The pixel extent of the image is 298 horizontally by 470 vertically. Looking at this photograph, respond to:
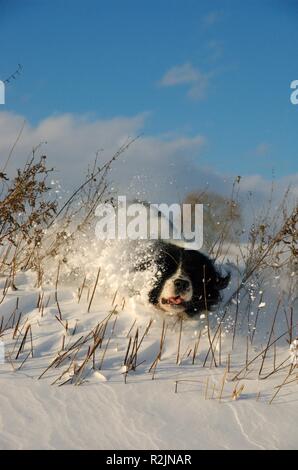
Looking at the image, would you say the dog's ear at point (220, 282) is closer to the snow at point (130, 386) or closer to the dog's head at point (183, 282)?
the dog's head at point (183, 282)

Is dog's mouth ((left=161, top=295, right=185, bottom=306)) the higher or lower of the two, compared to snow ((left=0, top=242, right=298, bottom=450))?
higher

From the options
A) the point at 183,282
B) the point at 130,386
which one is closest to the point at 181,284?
the point at 183,282

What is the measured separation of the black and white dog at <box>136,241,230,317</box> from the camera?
164 inches

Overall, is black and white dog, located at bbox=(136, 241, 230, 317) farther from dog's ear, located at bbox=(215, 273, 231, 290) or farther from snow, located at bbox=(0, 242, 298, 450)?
snow, located at bbox=(0, 242, 298, 450)

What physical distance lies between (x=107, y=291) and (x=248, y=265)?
5.27 ft

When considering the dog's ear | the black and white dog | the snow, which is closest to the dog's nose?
the black and white dog

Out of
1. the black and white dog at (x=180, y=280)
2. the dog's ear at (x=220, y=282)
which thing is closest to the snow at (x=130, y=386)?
the black and white dog at (x=180, y=280)

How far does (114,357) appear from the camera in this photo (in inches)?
136

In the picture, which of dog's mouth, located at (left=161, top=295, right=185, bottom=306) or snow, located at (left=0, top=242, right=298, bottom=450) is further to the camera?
dog's mouth, located at (left=161, top=295, right=185, bottom=306)

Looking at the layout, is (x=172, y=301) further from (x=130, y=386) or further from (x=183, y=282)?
(x=130, y=386)

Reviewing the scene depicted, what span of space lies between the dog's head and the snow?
0.36 feet

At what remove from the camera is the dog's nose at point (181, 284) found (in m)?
4.14

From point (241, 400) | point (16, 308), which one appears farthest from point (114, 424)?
point (16, 308)
